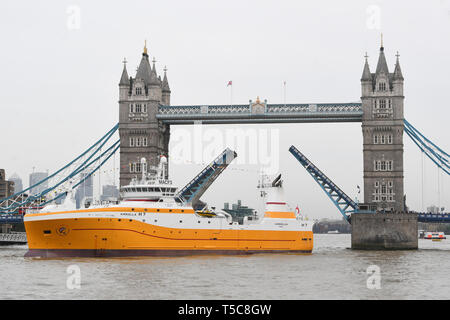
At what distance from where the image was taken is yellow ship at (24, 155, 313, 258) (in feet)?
145

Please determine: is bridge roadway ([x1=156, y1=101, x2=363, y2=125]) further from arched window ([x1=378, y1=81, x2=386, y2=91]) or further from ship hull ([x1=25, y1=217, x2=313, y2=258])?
ship hull ([x1=25, y1=217, x2=313, y2=258])

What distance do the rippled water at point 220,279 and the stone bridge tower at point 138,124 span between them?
27.3 meters

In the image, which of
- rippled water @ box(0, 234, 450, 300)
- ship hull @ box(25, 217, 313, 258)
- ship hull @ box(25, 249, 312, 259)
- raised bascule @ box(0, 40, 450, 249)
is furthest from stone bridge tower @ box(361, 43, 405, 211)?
→ ship hull @ box(25, 249, 312, 259)

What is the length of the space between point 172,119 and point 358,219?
80.7 feet

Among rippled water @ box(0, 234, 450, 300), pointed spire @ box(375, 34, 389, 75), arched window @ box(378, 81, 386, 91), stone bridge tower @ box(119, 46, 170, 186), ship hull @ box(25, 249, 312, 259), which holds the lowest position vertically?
rippled water @ box(0, 234, 450, 300)

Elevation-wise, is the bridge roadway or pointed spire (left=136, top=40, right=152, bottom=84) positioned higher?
pointed spire (left=136, top=40, right=152, bottom=84)

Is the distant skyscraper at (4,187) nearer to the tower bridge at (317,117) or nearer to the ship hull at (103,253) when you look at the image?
the tower bridge at (317,117)

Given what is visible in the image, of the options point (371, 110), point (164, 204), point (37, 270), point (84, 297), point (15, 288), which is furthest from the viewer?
point (371, 110)

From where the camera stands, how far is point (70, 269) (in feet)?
121

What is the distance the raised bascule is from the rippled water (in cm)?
1797

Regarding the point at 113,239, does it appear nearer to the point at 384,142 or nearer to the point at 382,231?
the point at 382,231

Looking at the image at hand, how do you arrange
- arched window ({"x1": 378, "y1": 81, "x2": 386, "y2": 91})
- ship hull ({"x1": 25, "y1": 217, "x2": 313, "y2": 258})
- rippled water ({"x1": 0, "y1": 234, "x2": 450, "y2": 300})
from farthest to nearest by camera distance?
arched window ({"x1": 378, "y1": 81, "x2": 386, "y2": 91})
ship hull ({"x1": 25, "y1": 217, "x2": 313, "y2": 258})
rippled water ({"x1": 0, "y1": 234, "x2": 450, "y2": 300})
